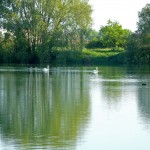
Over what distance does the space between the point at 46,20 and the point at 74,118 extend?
175 ft

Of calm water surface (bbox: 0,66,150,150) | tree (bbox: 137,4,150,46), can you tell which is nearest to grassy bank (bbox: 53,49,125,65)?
tree (bbox: 137,4,150,46)

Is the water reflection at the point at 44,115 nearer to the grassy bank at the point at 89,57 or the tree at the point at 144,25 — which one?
the grassy bank at the point at 89,57

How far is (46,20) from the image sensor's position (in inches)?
2904

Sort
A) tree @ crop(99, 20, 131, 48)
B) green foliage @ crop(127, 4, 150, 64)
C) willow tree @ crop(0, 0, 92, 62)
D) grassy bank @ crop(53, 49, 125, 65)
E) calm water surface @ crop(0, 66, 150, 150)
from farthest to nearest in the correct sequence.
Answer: tree @ crop(99, 20, 131, 48) → green foliage @ crop(127, 4, 150, 64) → grassy bank @ crop(53, 49, 125, 65) → willow tree @ crop(0, 0, 92, 62) → calm water surface @ crop(0, 66, 150, 150)

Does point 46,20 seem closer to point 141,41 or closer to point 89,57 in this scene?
point 89,57

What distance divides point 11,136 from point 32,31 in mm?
56061

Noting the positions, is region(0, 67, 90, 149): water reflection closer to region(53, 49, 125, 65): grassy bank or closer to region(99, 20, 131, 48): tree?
region(53, 49, 125, 65): grassy bank

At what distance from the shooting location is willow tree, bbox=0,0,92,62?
235 ft

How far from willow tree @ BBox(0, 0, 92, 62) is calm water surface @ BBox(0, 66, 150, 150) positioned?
38.0 meters

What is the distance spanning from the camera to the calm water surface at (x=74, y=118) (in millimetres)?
16656

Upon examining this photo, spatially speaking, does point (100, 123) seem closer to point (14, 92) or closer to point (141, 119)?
point (141, 119)

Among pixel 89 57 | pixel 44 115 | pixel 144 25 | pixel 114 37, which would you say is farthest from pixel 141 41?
pixel 44 115

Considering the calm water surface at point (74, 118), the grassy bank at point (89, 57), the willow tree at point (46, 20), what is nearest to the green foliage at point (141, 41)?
the grassy bank at point (89, 57)

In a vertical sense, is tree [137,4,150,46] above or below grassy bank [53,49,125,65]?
above
